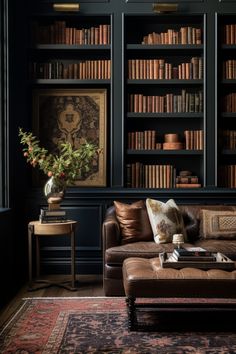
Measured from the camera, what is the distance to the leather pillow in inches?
197

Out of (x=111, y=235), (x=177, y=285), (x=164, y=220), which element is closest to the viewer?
(x=177, y=285)

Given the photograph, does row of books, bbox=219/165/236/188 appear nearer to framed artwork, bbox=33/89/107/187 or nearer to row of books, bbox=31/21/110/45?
framed artwork, bbox=33/89/107/187

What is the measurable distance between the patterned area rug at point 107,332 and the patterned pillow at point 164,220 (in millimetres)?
901

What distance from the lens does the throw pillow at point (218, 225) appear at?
16.6 feet

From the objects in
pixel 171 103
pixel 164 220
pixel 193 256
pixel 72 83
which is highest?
pixel 72 83

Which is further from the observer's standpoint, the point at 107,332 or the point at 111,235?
the point at 111,235

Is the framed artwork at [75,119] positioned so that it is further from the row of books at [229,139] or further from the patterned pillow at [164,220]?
the row of books at [229,139]

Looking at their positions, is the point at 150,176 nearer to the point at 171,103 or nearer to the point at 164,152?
the point at 164,152

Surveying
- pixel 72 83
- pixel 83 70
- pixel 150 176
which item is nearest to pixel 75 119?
pixel 72 83

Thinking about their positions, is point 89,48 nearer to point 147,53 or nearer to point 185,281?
point 147,53

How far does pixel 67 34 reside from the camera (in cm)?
586

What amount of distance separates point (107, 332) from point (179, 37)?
11.8 ft

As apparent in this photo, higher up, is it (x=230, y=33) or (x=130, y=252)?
(x=230, y=33)

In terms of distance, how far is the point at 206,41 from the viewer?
5.80 meters
